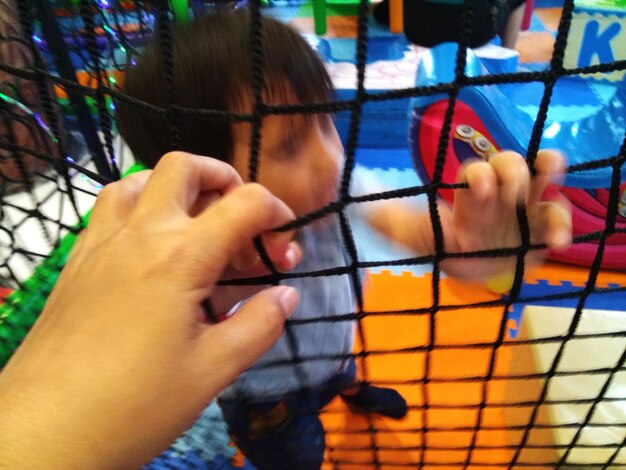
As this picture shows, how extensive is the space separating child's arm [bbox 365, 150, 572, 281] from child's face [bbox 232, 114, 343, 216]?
0.14 meters

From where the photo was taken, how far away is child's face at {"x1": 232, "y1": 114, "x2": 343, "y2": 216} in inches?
20.5

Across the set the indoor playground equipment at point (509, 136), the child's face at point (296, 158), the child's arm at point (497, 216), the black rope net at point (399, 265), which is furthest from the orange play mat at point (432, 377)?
the child's face at point (296, 158)

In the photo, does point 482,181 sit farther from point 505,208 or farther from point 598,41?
point 598,41

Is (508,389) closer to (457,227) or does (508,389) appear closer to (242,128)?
(457,227)

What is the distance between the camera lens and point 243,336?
323 mm

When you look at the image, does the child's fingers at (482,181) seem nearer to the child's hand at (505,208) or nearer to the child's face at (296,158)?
the child's hand at (505,208)

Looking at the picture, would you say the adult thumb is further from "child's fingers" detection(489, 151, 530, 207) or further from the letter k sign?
the letter k sign

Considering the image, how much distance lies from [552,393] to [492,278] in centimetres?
28

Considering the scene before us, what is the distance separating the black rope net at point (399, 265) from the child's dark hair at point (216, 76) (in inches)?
1.0

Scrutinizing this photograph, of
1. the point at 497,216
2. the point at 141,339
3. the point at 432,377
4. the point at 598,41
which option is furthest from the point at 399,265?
the point at 598,41

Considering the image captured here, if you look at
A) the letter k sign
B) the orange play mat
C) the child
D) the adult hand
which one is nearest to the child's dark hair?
the child

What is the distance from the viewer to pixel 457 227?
0.50m

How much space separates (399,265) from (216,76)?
250 millimetres

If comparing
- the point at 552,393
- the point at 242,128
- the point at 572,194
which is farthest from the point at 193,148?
the point at 572,194
